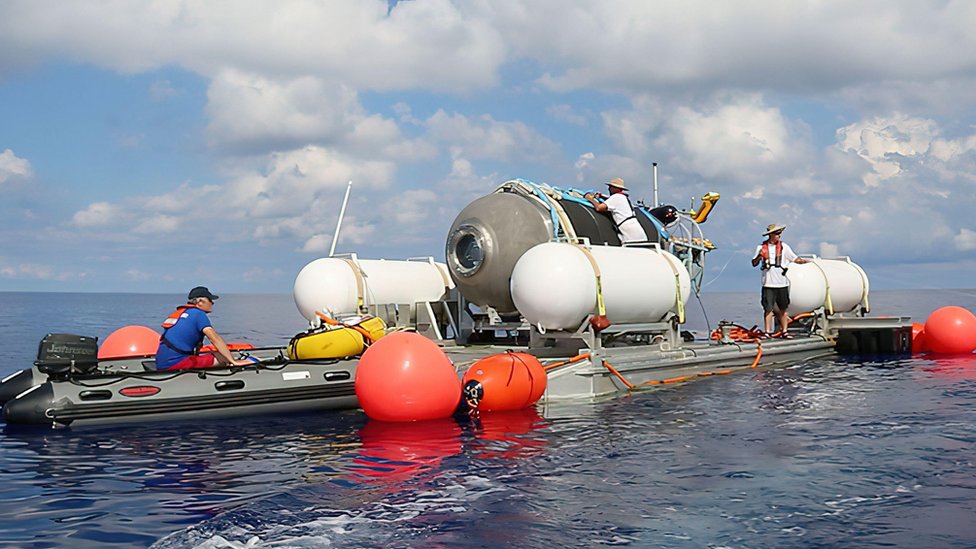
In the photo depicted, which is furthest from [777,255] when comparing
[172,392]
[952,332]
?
[172,392]

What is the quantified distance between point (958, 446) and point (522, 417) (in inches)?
187

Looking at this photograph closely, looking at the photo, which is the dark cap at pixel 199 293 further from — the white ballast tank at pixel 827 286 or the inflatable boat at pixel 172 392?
the white ballast tank at pixel 827 286

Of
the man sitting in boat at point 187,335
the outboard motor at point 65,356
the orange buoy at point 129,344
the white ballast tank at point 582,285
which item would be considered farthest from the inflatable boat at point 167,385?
the white ballast tank at point 582,285

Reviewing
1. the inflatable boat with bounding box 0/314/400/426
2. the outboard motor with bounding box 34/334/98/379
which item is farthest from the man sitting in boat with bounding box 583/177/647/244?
the outboard motor with bounding box 34/334/98/379

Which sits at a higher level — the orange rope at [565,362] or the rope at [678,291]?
the rope at [678,291]

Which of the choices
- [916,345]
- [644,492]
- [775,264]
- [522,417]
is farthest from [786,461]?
[916,345]

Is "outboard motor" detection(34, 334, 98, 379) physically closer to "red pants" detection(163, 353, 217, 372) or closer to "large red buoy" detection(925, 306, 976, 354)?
"red pants" detection(163, 353, 217, 372)

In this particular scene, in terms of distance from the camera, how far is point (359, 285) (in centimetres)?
1410

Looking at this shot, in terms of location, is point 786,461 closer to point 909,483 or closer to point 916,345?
point 909,483

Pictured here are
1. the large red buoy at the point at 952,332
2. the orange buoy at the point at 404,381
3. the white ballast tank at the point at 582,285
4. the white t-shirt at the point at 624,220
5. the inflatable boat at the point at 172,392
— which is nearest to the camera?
the inflatable boat at the point at 172,392

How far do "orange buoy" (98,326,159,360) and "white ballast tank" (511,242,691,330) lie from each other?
613 cm

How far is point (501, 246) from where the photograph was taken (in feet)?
43.4

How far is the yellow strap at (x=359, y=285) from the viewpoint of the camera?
552 inches

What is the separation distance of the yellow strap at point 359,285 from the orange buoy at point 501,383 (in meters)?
4.09
